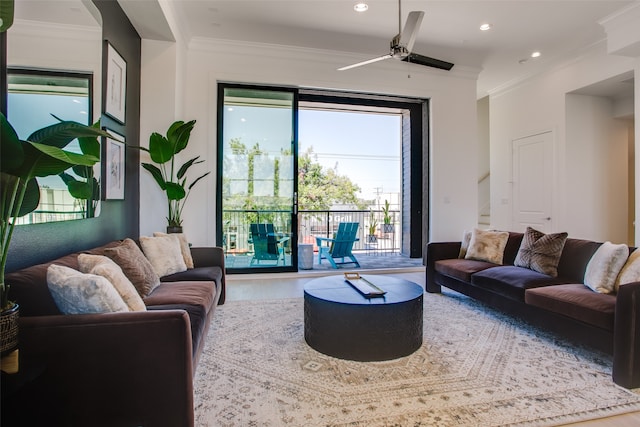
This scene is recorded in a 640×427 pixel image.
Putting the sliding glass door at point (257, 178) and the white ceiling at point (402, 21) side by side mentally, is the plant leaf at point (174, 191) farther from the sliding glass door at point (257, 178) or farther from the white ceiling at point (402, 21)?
the white ceiling at point (402, 21)

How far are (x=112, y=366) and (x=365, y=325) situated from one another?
1511mm

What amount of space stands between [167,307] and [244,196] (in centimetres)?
302

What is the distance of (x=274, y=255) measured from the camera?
5191mm

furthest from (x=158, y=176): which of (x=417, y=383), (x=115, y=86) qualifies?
(x=417, y=383)

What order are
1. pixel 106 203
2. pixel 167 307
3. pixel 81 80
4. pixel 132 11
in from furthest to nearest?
1. pixel 132 11
2. pixel 106 203
3. pixel 81 80
4. pixel 167 307

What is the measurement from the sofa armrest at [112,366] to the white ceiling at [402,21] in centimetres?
323

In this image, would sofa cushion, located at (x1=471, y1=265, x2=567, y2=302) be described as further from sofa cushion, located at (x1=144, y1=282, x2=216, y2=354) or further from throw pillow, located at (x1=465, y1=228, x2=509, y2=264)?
sofa cushion, located at (x1=144, y1=282, x2=216, y2=354)

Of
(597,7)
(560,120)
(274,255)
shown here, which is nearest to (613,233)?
(560,120)

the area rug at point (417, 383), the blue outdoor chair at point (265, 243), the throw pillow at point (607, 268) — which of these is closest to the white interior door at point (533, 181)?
the throw pillow at point (607, 268)

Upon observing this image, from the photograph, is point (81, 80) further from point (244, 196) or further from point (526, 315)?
point (526, 315)

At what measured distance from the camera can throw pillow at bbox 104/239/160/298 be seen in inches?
93.5

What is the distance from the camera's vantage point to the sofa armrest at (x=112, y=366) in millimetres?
1411

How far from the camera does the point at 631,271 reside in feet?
7.97

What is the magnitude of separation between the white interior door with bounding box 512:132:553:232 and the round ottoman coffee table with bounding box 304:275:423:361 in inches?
180
